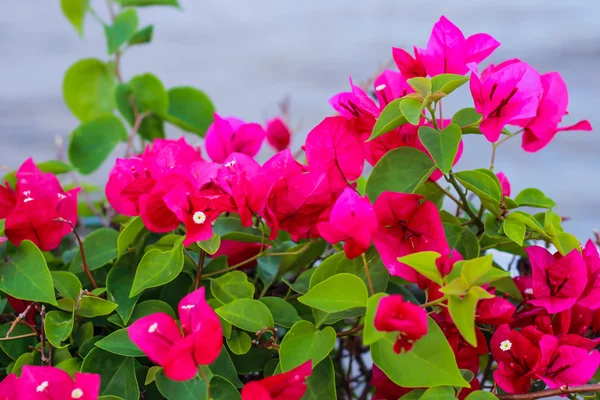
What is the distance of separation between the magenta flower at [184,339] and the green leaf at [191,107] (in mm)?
649

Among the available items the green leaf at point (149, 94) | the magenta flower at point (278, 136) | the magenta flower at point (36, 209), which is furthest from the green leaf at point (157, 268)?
the green leaf at point (149, 94)

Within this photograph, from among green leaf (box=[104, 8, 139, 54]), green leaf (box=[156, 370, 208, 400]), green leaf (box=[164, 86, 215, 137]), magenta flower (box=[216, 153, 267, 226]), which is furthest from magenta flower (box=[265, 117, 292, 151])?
green leaf (box=[156, 370, 208, 400])

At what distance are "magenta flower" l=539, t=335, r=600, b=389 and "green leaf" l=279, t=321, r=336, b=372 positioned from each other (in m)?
0.14

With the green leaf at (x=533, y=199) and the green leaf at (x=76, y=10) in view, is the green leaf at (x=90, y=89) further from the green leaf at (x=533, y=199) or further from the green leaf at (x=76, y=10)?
the green leaf at (x=533, y=199)

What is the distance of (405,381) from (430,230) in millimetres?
105

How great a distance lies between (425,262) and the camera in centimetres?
40

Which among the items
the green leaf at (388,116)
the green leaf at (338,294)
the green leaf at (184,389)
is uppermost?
the green leaf at (388,116)

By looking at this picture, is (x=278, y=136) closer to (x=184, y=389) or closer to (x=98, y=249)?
(x=98, y=249)

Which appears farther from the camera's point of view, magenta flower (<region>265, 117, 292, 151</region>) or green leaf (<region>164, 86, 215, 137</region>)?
green leaf (<region>164, 86, 215, 137</region>)

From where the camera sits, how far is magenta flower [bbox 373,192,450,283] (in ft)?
1.46

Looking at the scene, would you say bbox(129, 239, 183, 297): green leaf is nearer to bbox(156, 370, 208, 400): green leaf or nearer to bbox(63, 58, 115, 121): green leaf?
bbox(156, 370, 208, 400): green leaf

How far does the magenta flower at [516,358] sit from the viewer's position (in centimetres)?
45

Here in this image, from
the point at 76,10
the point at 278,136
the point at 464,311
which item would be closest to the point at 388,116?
the point at 464,311

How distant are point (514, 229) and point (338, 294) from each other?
0.46ft
